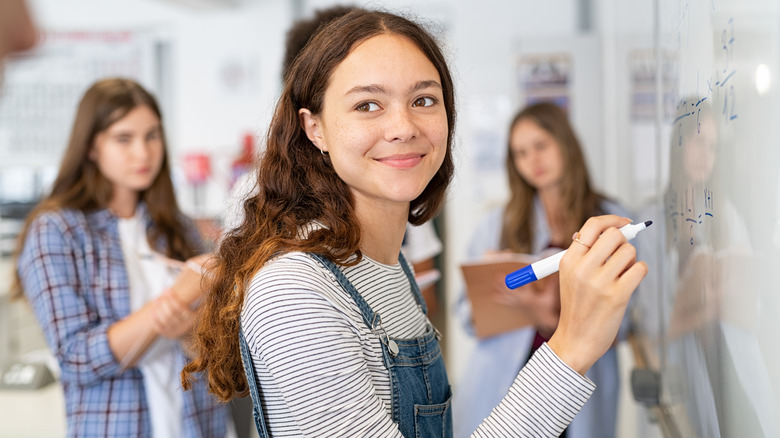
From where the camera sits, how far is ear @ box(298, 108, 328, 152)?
3.12 feet

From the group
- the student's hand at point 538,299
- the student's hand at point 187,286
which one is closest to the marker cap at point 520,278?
the student's hand at point 187,286

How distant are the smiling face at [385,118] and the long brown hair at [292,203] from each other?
3cm

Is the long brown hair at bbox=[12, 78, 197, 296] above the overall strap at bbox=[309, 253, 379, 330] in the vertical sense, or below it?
above

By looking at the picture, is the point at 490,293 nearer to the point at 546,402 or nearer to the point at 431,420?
the point at 431,420

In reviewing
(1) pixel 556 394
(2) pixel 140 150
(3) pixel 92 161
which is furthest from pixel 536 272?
(3) pixel 92 161

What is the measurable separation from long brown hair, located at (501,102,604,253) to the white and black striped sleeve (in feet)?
4.39

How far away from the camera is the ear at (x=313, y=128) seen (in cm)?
95

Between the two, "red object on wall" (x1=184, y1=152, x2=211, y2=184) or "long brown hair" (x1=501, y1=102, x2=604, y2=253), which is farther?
"red object on wall" (x1=184, y1=152, x2=211, y2=184)

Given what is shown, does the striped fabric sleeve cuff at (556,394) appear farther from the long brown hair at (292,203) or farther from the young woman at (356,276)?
the long brown hair at (292,203)

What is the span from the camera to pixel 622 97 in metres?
2.55

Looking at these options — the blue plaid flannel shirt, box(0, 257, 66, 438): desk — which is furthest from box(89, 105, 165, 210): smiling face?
box(0, 257, 66, 438): desk

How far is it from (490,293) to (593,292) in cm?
123

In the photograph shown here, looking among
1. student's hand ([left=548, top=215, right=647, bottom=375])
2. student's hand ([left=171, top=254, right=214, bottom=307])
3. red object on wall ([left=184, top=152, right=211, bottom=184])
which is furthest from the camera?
red object on wall ([left=184, top=152, right=211, bottom=184])

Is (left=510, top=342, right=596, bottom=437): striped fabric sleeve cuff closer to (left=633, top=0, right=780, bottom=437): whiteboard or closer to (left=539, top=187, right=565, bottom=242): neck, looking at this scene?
(left=633, top=0, right=780, bottom=437): whiteboard
